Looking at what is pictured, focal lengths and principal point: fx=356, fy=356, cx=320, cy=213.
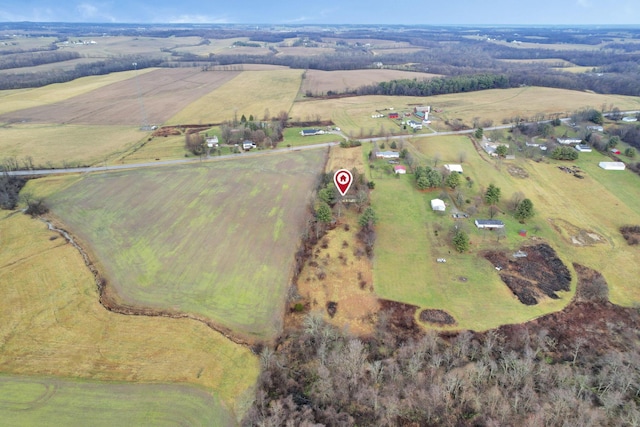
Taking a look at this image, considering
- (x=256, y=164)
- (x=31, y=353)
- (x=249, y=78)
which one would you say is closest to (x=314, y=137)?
(x=256, y=164)

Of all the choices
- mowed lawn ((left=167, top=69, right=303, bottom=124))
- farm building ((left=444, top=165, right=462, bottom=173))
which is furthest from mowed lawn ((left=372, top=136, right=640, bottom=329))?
mowed lawn ((left=167, top=69, right=303, bottom=124))

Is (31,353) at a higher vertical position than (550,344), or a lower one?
higher

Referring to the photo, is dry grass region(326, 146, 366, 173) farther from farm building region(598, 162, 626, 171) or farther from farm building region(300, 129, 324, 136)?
farm building region(598, 162, 626, 171)

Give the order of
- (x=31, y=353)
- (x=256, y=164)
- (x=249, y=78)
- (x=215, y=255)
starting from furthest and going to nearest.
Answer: (x=249, y=78) → (x=256, y=164) → (x=215, y=255) → (x=31, y=353)

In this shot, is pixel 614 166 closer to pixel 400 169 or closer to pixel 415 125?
pixel 400 169

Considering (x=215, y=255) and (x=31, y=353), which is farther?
(x=215, y=255)

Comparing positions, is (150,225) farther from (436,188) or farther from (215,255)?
(436,188)

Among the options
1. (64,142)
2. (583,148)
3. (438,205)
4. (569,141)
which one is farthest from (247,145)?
(583,148)
